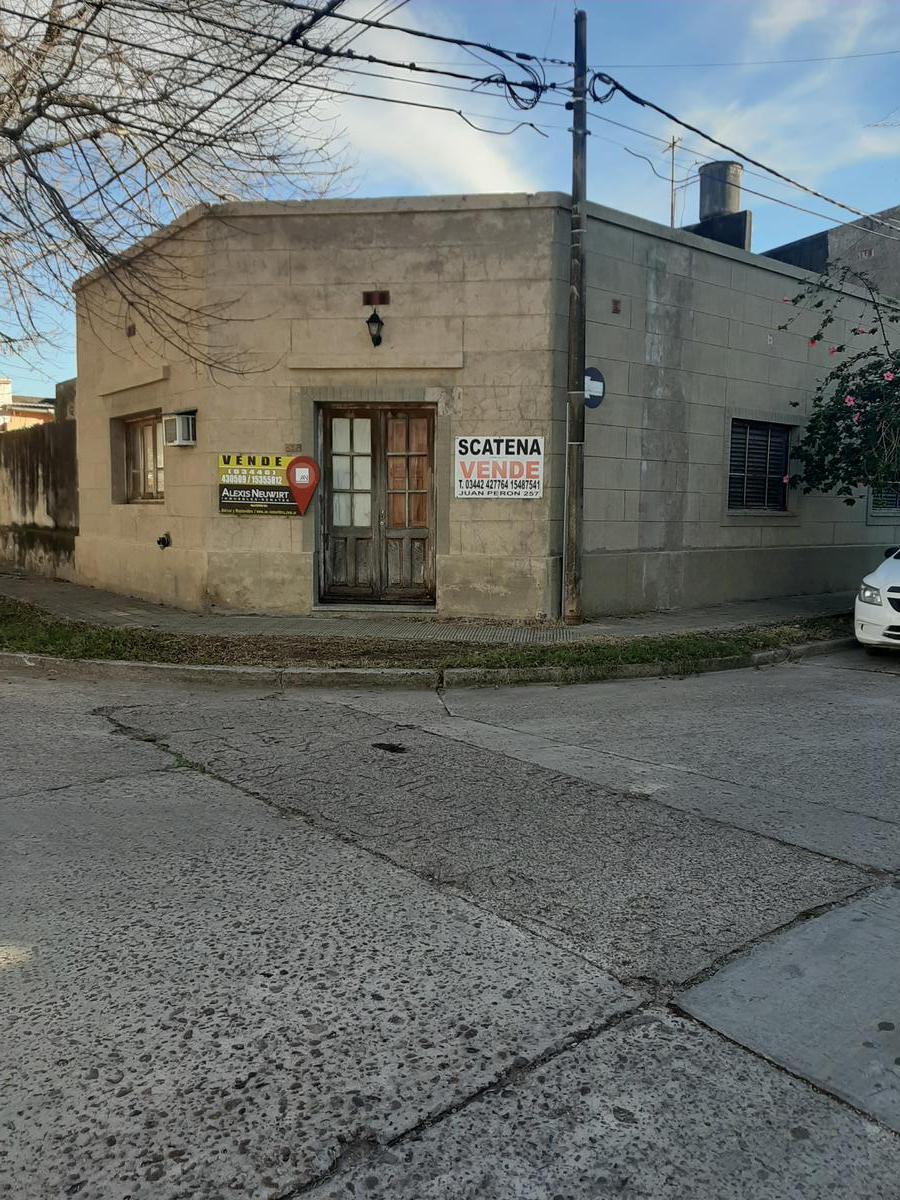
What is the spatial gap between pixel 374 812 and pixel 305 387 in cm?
774

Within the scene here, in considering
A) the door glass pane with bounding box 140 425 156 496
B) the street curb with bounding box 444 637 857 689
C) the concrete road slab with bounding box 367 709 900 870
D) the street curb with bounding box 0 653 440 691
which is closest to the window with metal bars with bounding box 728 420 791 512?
the street curb with bounding box 444 637 857 689

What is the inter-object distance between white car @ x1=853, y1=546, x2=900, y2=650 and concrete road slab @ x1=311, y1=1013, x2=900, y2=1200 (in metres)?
8.01

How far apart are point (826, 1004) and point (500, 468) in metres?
8.69

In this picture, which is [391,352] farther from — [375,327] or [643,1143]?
[643,1143]

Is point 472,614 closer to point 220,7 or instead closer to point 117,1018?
point 220,7

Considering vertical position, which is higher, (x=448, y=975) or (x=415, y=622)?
(x=415, y=622)

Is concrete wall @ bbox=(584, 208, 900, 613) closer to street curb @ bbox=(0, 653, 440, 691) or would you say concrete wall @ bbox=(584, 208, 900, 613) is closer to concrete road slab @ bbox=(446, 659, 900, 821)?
concrete road slab @ bbox=(446, 659, 900, 821)

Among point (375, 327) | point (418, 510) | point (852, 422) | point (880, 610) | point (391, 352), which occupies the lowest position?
point (880, 610)

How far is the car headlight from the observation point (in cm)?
963

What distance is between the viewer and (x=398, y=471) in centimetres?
1159

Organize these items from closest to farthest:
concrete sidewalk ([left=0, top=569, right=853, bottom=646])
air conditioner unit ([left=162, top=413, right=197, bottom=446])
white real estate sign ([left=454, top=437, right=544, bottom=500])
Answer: concrete sidewalk ([left=0, top=569, right=853, bottom=646]), white real estate sign ([left=454, top=437, right=544, bottom=500]), air conditioner unit ([left=162, top=413, right=197, bottom=446])

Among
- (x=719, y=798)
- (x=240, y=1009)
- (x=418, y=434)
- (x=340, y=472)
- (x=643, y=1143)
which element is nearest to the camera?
(x=643, y=1143)

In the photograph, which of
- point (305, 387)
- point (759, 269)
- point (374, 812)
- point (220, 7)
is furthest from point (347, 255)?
point (374, 812)

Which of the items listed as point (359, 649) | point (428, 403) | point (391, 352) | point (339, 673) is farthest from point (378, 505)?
point (339, 673)
